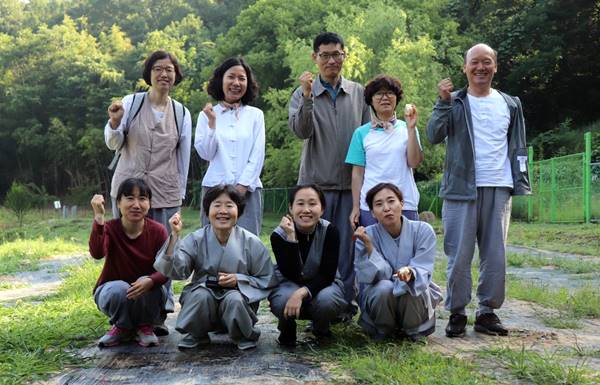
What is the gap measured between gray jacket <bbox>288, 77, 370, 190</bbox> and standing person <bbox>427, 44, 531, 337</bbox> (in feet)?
1.93

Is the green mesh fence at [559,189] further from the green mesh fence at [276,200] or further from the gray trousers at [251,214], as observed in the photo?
the green mesh fence at [276,200]

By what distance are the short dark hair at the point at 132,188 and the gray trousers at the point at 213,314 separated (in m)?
0.71

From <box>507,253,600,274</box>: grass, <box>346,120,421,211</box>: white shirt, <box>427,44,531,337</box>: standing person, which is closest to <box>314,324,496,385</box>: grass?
<box>427,44,531,337</box>: standing person

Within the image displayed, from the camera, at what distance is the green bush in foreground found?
3.04m

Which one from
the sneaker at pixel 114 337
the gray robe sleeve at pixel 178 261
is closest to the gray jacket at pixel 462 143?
the gray robe sleeve at pixel 178 261

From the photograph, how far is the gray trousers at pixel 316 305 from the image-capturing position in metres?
3.58

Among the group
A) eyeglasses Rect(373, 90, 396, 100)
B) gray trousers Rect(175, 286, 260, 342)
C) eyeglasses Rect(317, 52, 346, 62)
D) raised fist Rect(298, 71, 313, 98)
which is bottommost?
gray trousers Rect(175, 286, 260, 342)

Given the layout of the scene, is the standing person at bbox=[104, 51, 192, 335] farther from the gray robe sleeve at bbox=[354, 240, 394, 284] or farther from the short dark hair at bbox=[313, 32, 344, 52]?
the gray robe sleeve at bbox=[354, 240, 394, 284]

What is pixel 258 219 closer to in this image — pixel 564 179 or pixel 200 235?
pixel 200 235

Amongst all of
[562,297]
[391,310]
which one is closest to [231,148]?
[391,310]

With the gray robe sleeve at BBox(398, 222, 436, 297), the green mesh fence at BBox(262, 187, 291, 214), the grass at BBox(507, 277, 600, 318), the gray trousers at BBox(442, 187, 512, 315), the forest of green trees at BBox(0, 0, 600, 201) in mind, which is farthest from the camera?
the green mesh fence at BBox(262, 187, 291, 214)

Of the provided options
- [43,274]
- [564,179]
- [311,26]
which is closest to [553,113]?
[311,26]

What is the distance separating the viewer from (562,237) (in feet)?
36.5

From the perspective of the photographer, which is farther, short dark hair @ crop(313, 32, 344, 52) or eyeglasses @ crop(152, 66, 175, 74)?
eyeglasses @ crop(152, 66, 175, 74)
